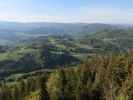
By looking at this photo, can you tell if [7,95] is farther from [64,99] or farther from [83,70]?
[83,70]

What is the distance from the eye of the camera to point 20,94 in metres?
102

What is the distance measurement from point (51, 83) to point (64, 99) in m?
7.69

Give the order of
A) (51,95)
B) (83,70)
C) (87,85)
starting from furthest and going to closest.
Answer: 1. (83,70)
2. (87,85)
3. (51,95)

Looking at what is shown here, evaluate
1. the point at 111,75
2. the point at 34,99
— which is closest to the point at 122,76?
the point at 111,75

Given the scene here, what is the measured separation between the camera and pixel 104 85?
325 ft

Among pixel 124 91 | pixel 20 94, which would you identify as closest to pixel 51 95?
pixel 20 94

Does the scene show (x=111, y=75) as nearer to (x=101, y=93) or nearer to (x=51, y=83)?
(x=101, y=93)

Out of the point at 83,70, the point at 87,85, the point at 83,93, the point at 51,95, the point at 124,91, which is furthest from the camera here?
the point at 83,70

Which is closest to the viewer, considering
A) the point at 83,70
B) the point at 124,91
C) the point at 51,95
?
the point at 124,91

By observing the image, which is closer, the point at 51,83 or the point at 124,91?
the point at 124,91

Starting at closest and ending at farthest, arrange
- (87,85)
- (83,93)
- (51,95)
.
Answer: (51,95), (83,93), (87,85)

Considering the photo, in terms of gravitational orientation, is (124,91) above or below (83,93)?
above

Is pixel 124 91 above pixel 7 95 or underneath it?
above

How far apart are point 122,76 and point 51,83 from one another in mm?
25759
